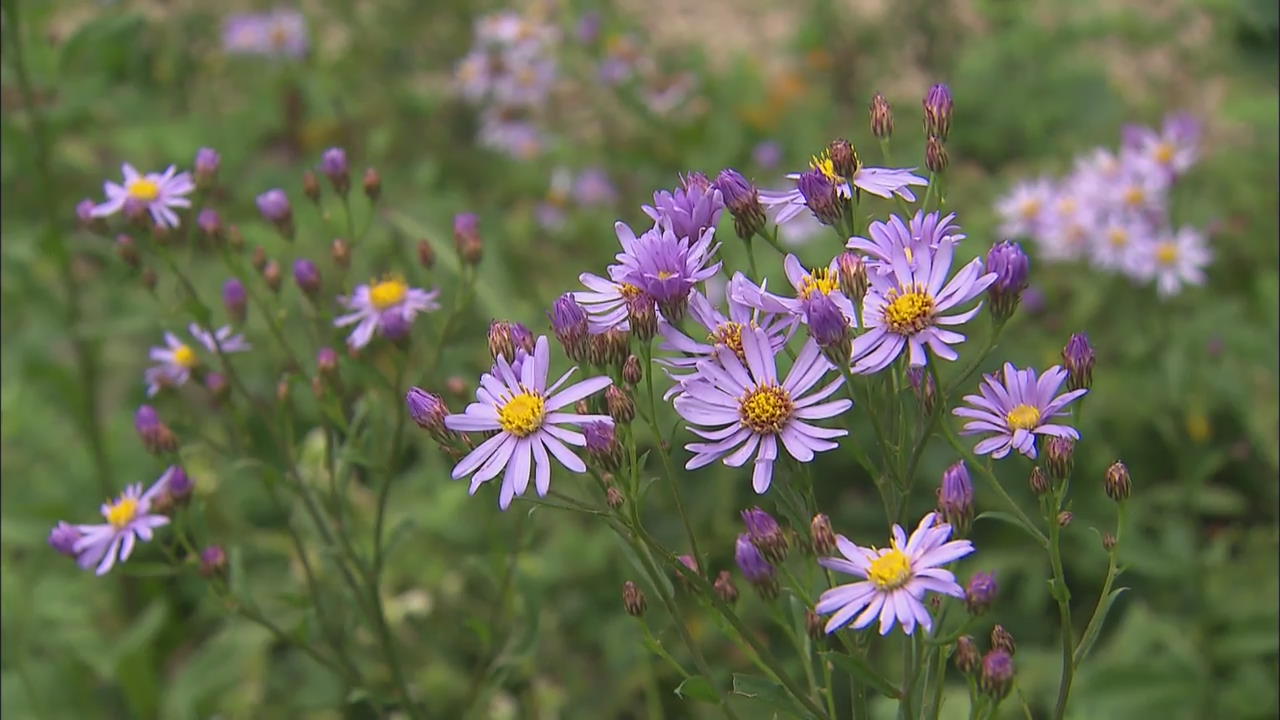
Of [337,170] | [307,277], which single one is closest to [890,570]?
[307,277]

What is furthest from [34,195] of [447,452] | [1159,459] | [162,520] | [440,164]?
[1159,459]

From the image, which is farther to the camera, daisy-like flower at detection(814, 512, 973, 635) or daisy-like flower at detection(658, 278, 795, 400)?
daisy-like flower at detection(658, 278, 795, 400)

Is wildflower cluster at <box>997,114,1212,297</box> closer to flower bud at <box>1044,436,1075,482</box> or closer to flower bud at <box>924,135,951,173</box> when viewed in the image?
flower bud at <box>924,135,951,173</box>

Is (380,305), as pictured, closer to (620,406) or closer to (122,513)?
(122,513)

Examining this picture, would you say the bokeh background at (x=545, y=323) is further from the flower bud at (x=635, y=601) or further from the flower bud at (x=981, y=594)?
the flower bud at (x=981, y=594)

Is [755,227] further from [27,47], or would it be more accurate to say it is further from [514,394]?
[27,47]

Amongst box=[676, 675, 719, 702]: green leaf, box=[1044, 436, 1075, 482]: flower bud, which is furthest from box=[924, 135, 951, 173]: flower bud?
box=[676, 675, 719, 702]: green leaf
